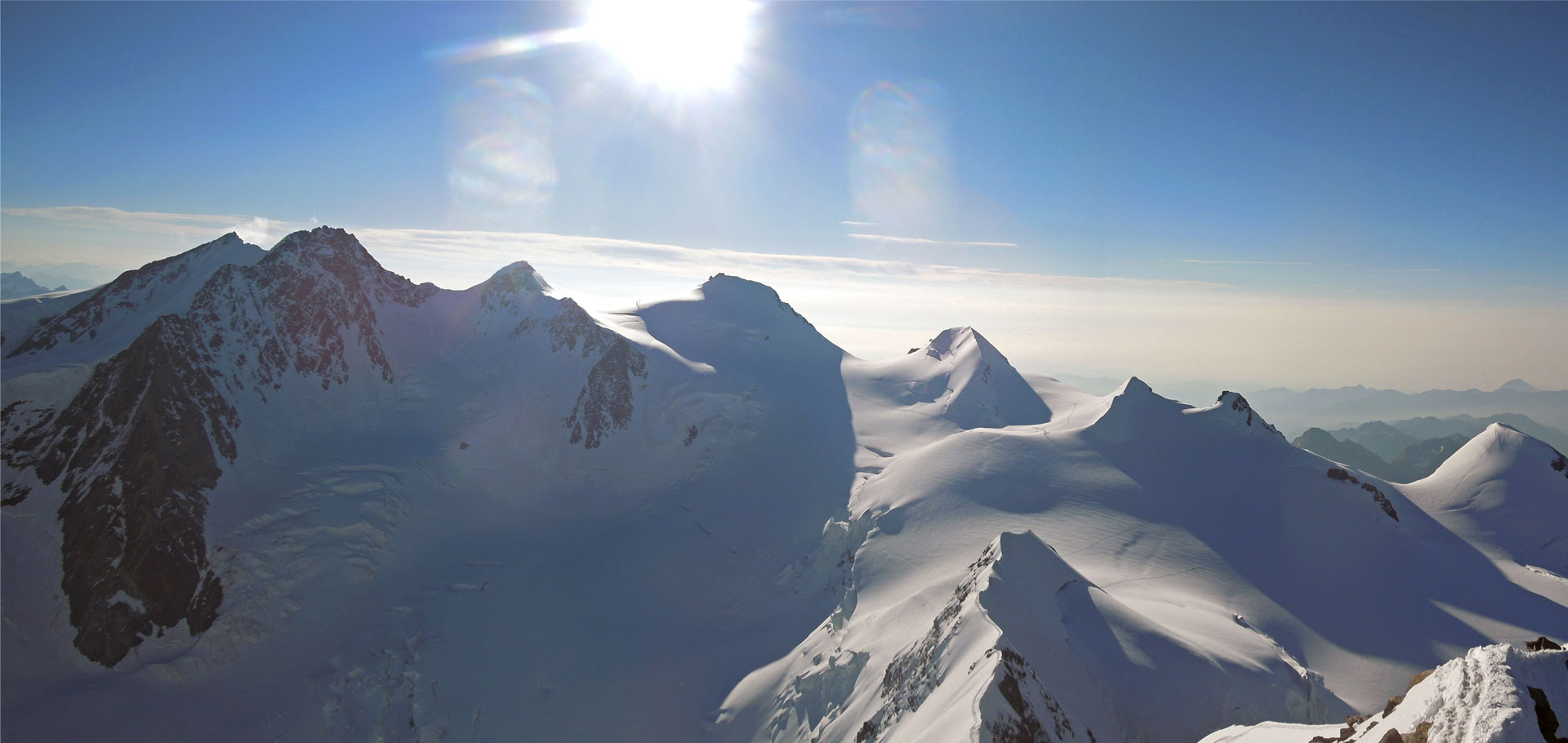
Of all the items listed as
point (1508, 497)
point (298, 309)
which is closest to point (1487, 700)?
point (1508, 497)

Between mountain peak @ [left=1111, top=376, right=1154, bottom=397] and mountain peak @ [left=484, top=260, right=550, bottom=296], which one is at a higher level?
mountain peak @ [left=484, top=260, right=550, bottom=296]

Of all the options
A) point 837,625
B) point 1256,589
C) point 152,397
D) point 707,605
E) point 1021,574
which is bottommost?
point 707,605

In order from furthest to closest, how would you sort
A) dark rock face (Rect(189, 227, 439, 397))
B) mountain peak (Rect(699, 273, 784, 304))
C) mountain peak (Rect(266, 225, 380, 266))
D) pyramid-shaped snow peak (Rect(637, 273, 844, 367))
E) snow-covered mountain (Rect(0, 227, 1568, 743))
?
mountain peak (Rect(699, 273, 784, 304)), pyramid-shaped snow peak (Rect(637, 273, 844, 367)), mountain peak (Rect(266, 225, 380, 266)), dark rock face (Rect(189, 227, 439, 397)), snow-covered mountain (Rect(0, 227, 1568, 743))

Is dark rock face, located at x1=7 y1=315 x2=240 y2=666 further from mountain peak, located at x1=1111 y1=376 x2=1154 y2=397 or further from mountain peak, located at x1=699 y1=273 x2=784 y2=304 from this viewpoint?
mountain peak, located at x1=1111 y1=376 x2=1154 y2=397

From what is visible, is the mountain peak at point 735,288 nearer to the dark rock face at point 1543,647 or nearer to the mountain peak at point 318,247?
the mountain peak at point 318,247

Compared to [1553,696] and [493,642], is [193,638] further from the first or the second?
[1553,696]

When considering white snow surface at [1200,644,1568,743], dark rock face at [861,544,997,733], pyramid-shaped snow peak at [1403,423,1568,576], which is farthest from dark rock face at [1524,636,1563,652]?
pyramid-shaped snow peak at [1403,423,1568,576]

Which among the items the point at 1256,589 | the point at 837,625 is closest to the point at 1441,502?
the point at 1256,589
